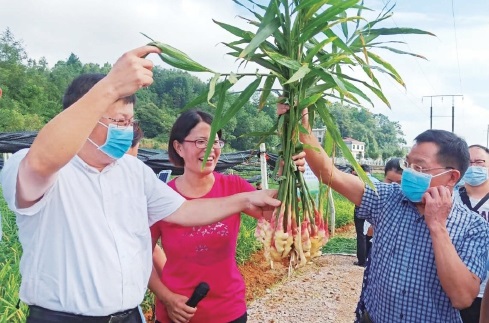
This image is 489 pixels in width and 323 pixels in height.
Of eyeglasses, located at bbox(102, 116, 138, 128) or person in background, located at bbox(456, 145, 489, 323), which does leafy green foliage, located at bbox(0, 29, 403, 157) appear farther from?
eyeglasses, located at bbox(102, 116, 138, 128)

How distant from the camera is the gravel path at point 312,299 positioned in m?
5.17

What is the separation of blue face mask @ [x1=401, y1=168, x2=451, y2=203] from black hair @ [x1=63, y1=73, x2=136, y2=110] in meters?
1.39

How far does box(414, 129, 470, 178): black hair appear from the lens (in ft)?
7.02

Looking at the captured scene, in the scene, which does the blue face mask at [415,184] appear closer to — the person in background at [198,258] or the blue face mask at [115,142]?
the person in background at [198,258]

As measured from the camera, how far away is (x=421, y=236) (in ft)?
6.67

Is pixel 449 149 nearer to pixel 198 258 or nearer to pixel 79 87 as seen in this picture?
pixel 198 258

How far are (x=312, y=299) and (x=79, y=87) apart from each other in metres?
4.85

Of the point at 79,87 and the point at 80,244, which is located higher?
the point at 79,87

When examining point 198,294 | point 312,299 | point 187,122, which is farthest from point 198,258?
point 312,299

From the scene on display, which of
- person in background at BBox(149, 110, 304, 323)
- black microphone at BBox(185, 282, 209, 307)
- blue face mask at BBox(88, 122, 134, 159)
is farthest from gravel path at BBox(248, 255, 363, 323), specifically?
blue face mask at BBox(88, 122, 134, 159)

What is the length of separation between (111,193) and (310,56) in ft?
2.91

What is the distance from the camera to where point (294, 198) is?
182 centimetres

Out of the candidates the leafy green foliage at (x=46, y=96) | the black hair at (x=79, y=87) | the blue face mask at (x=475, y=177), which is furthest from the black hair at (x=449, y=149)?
the leafy green foliage at (x=46, y=96)

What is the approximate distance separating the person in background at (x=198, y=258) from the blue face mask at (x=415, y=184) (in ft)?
2.33
